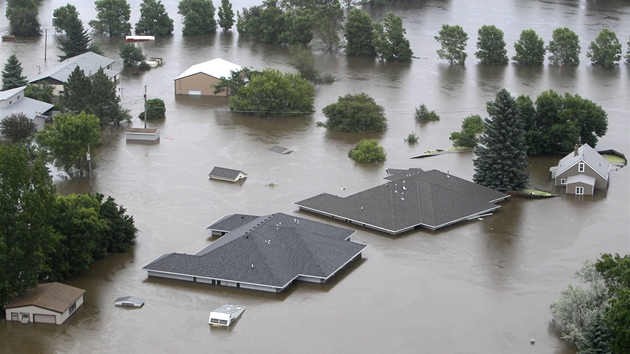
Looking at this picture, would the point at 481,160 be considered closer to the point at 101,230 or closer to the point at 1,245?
the point at 101,230

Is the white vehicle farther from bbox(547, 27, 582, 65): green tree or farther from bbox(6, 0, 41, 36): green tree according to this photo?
bbox(6, 0, 41, 36): green tree

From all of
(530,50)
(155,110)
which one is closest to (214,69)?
(155,110)

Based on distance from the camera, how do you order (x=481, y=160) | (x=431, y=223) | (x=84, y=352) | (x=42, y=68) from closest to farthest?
1. (x=84, y=352)
2. (x=431, y=223)
3. (x=481, y=160)
4. (x=42, y=68)

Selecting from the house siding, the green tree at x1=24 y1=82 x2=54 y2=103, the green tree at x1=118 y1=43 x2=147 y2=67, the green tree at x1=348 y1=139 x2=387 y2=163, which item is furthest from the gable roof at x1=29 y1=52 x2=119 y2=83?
the green tree at x1=348 y1=139 x2=387 y2=163

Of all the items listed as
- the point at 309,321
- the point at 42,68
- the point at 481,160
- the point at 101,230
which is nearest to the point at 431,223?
the point at 481,160

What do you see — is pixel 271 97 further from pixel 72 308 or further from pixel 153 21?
pixel 72 308

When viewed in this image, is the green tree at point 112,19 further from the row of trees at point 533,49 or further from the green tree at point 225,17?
the row of trees at point 533,49
